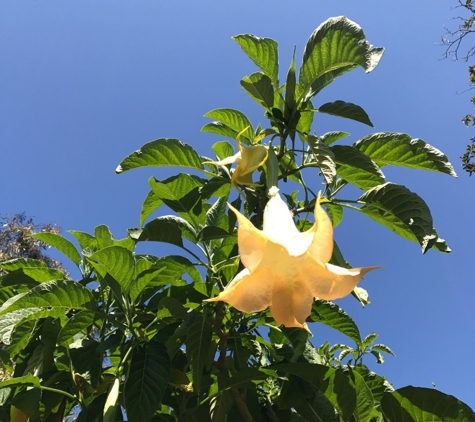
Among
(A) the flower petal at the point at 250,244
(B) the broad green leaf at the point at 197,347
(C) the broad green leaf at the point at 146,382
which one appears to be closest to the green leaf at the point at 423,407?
(B) the broad green leaf at the point at 197,347

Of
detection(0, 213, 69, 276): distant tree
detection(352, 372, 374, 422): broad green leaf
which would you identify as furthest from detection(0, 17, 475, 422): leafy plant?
detection(0, 213, 69, 276): distant tree

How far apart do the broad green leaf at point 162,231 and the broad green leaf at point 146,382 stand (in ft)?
1.27

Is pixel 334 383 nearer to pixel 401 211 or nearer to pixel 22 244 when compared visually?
pixel 401 211

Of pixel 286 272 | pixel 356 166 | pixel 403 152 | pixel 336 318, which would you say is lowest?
pixel 286 272

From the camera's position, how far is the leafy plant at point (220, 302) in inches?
47.3

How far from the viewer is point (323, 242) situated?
676 mm

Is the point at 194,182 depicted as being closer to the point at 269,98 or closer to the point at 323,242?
the point at 269,98

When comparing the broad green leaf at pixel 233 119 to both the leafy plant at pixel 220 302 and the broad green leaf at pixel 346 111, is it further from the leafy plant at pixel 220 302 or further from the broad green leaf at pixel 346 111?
the broad green leaf at pixel 346 111

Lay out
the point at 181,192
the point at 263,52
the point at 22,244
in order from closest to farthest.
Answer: the point at 263,52
the point at 181,192
the point at 22,244

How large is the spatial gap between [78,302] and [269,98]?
96 centimetres

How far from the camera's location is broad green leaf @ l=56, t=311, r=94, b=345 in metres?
1.36

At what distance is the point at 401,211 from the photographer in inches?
48.4

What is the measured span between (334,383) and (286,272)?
0.65 metres

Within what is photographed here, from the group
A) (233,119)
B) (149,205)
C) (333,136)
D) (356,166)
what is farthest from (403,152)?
(149,205)
